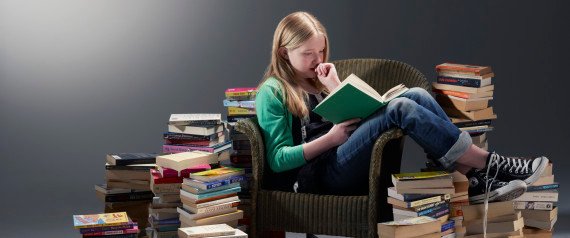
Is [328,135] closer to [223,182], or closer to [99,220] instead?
[223,182]

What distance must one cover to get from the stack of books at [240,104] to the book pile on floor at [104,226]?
90 cm

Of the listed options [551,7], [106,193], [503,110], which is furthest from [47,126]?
[551,7]

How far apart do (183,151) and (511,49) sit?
2.96m

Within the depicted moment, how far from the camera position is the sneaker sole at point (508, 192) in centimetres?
469

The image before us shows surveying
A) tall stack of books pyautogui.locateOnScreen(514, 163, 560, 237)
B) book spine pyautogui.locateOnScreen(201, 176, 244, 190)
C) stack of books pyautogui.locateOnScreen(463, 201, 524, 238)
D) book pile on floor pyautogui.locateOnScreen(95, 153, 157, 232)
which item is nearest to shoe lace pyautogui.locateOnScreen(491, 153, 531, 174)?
stack of books pyautogui.locateOnScreen(463, 201, 524, 238)

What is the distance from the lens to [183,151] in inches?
210

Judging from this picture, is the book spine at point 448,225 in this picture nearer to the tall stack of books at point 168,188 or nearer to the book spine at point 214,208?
the book spine at point 214,208

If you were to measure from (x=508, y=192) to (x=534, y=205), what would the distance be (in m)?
0.45

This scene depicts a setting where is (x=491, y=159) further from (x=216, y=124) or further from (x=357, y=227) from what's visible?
(x=216, y=124)

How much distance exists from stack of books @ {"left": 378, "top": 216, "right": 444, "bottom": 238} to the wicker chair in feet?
0.44

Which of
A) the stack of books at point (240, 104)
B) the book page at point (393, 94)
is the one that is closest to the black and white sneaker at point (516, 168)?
the book page at point (393, 94)

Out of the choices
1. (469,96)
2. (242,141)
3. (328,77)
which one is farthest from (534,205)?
(242,141)

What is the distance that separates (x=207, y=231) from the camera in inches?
177

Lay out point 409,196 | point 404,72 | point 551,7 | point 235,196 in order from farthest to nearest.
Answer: point 551,7
point 404,72
point 235,196
point 409,196
